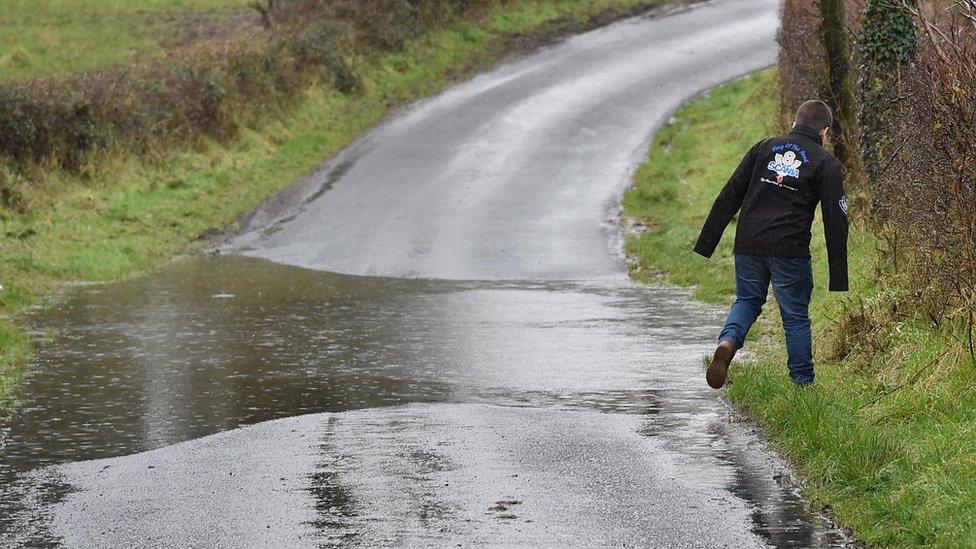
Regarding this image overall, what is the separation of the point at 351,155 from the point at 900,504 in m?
19.6

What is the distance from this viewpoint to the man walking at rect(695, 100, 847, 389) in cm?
903

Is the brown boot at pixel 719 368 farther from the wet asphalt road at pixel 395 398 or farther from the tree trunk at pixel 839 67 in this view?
the tree trunk at pixel 839 67

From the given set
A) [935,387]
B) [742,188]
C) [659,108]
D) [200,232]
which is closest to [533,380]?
[742,188]

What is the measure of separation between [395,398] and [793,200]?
290 cm

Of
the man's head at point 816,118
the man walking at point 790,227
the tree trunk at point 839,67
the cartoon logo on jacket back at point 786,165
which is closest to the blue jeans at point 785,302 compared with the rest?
the man walking at point 790,227

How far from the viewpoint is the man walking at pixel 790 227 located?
29.6 ft

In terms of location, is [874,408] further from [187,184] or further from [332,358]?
[187,184]

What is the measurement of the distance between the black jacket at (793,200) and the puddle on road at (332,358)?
110cm

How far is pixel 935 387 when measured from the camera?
835 centimetres

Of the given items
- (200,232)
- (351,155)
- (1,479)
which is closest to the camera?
(1,479)

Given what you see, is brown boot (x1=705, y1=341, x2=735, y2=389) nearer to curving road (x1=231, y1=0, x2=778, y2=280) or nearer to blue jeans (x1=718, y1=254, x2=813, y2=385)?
blue jeans (x1=718, y1=254, x2=813, y2=385)

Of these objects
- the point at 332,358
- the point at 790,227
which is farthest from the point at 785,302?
the point at 332,358

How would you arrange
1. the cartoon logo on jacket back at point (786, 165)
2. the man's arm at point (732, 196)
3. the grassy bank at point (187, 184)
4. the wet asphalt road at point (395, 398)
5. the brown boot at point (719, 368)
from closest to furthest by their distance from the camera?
the wet asphalt road at point (395, 398) < the brown boot at point (719, 368) < the cartoon logo on jacket back at point (786, 165) < the man's arm at point (732, 196) < the grassy bank at point (187, 184)

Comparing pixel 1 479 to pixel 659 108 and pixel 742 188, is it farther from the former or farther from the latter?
pixel 659 108
